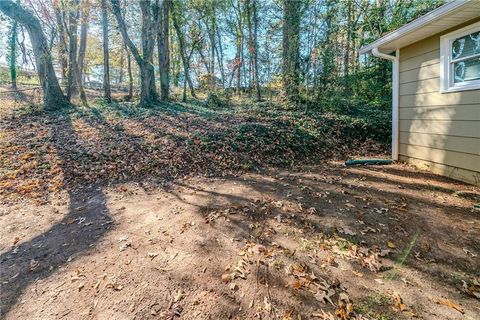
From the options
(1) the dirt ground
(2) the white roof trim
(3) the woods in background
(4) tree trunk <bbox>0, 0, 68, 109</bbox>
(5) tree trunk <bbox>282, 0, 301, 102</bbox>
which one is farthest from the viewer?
(5) tree trunk <bbox>282, 0, 301, 102</bbox>

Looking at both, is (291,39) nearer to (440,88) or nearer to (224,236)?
(440,88)

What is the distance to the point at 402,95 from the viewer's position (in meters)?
5.68

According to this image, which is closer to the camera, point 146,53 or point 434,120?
point 434,120

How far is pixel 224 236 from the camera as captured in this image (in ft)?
10.2

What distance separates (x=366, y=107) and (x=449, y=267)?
858 cm

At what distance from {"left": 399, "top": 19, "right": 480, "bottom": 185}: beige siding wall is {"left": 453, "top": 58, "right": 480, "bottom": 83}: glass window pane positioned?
0.83ft

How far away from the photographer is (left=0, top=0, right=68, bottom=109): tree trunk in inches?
343

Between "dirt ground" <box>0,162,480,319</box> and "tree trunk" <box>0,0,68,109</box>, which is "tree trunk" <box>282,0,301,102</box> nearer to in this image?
"dirt ground" <box>0,162,480,319</box>

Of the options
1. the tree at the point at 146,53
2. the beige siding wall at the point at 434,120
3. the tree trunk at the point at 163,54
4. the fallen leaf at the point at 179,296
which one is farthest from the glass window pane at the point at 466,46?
the tree trunk at the point at 163,54

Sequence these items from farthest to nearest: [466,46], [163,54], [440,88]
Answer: [163,54] < [440,88] < [466,46]

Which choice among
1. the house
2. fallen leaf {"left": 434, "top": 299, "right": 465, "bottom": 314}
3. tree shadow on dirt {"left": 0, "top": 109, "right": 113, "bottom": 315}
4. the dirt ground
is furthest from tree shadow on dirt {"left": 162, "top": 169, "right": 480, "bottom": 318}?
tree shadow on dirt {"left": 0, "top": 109, "right": 113, "bottom": 315}

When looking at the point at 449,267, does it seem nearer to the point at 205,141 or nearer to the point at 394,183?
the point at 394,183

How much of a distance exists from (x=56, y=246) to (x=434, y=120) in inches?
260

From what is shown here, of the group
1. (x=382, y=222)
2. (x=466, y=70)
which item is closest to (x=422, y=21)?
(x=466, y=70)
